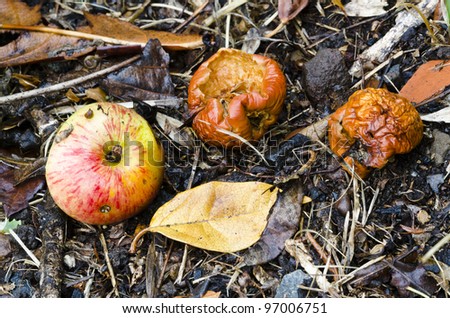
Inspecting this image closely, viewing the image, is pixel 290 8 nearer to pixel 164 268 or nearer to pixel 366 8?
pixel 366 8

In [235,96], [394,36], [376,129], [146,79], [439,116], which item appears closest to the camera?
[376,129]

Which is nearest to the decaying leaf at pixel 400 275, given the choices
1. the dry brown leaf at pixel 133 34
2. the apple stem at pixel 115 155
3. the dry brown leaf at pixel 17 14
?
the apple stem at pixel 115 155

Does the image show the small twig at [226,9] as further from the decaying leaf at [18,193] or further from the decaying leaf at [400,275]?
the decaying leaf at [400,275]

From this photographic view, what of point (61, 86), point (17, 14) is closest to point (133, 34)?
point (61, 86)

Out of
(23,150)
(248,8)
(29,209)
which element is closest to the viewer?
(29,209)

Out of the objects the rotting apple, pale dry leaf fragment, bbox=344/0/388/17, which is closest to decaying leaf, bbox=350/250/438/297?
the rotting apple

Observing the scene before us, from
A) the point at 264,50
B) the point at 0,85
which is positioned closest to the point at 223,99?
the point at 264,50

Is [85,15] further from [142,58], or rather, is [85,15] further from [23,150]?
[23,150]
